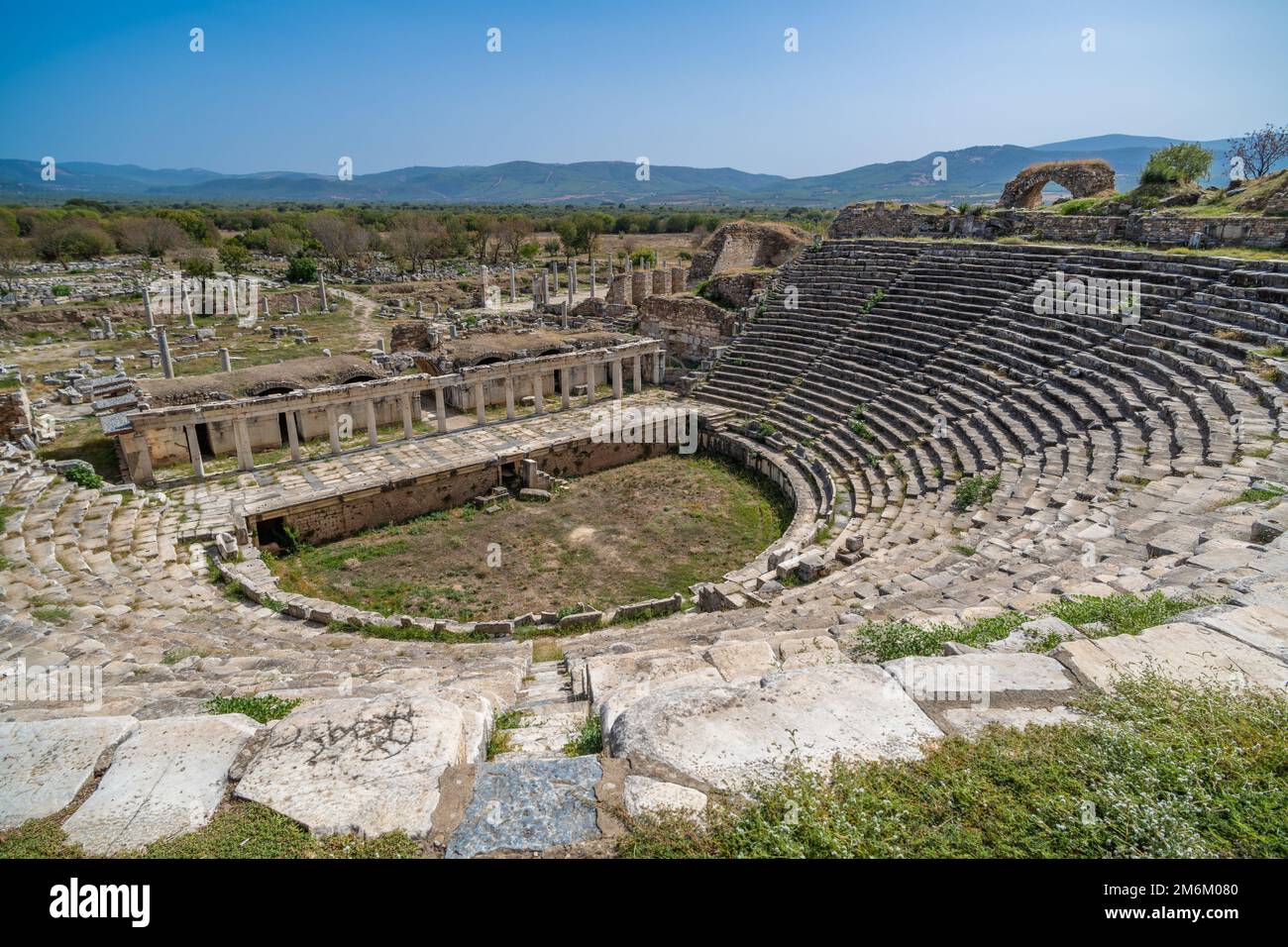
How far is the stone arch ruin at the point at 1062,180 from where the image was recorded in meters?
26.3

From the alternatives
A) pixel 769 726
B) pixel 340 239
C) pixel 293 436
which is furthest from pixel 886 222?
pixel 340 239

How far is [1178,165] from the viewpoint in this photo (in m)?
23.1

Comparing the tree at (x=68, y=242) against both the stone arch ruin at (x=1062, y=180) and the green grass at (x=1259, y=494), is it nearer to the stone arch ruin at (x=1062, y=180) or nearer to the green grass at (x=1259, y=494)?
the stone arch ruin at (x=1062, y=180)

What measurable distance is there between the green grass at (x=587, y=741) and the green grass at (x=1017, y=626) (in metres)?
2.50

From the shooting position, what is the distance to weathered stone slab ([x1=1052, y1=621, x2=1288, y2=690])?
428cm

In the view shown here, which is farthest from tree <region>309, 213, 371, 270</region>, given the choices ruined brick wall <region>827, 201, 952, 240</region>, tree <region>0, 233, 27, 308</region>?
ruined brick wall <region>827, 201, 952, 240</region>

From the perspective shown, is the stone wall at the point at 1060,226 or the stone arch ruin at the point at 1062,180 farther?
the stone arch ruin at the point at 1062,180

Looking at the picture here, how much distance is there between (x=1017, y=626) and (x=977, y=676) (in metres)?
1.93

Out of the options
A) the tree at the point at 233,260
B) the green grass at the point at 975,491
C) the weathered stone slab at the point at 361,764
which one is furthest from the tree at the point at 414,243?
the weathered stone slab at the point at 361,764

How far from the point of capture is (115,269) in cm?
4609

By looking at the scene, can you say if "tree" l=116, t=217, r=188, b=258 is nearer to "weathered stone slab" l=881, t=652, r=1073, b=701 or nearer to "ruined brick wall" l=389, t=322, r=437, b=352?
"ruined brick wall" l=389, t=322, r=437, b=352

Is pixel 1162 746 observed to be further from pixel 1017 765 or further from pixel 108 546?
pixel 108 546

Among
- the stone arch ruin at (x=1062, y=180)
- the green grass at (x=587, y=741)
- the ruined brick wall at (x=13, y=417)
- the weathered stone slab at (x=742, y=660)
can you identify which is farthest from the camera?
the stone arch ruin at (x=1062, y=180)
